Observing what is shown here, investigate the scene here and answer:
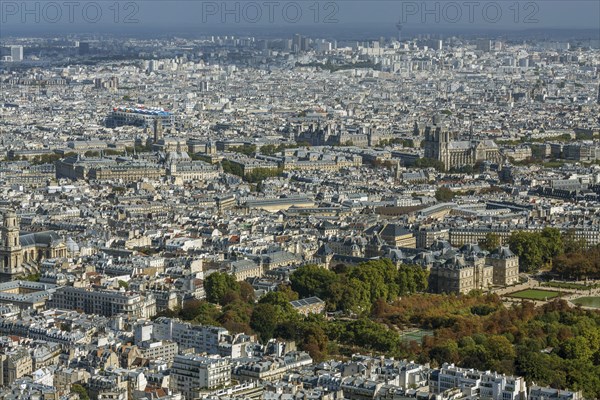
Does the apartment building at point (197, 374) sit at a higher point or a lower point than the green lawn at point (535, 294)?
higher

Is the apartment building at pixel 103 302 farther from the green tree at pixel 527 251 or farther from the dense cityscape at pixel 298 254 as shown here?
the green tree at pixel 527 251

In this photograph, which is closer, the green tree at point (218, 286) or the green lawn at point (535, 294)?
the green tree at point (218, 286)

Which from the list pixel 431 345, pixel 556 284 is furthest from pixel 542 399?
pixel 556 284

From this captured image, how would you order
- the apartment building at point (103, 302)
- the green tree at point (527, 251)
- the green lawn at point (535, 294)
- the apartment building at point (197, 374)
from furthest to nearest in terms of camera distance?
the green tree at point (527, 251), the green lawn at point (535, 294), the apartment building at point (103, 302), the apartment building at point (197, 374)

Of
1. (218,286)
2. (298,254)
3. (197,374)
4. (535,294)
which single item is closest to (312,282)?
(218,286)

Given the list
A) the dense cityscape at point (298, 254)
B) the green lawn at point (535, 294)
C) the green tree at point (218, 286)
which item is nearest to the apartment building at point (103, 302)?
the dense cityscape at point (298, 254)

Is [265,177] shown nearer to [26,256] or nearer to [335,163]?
[335,163]
